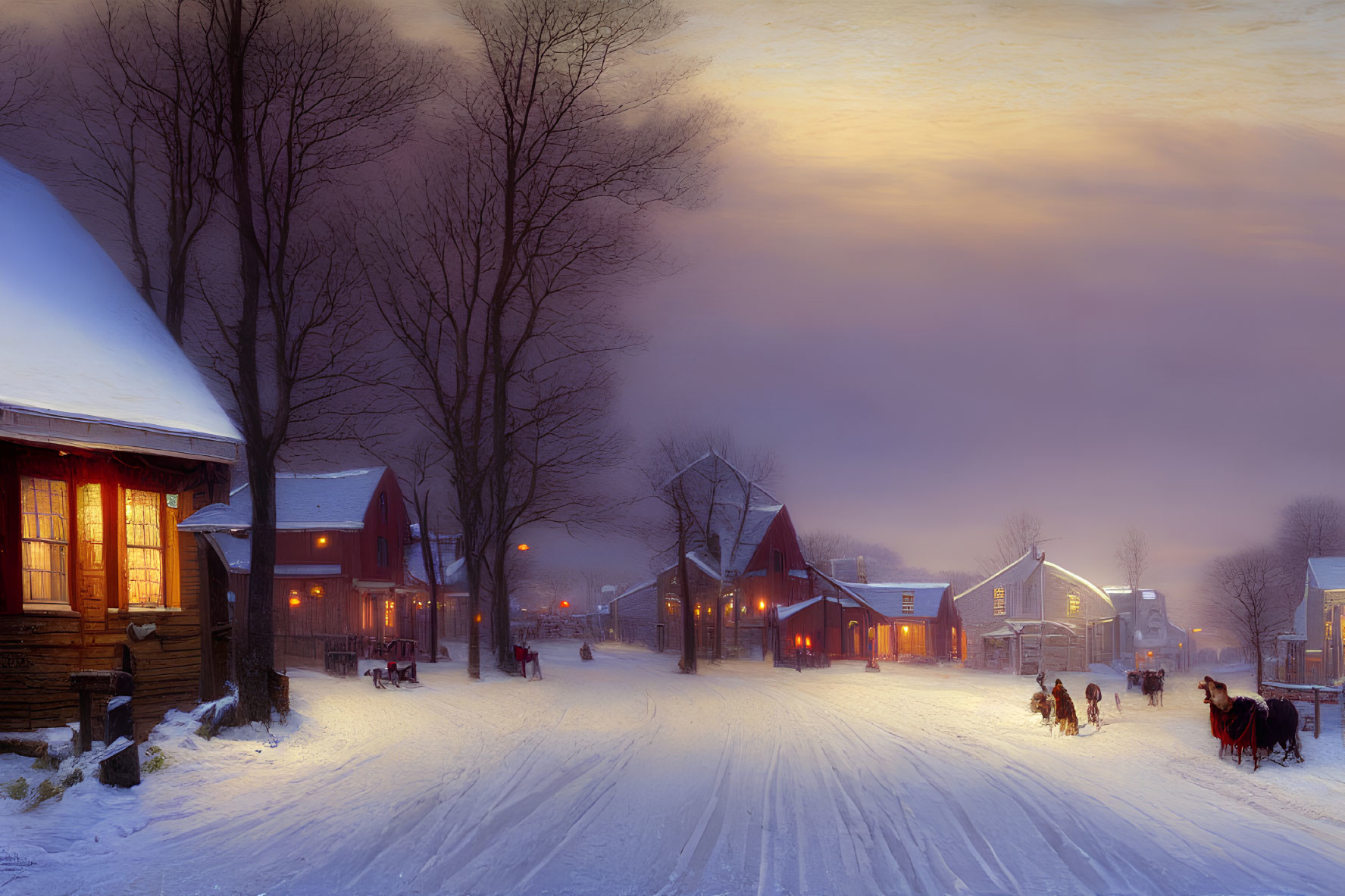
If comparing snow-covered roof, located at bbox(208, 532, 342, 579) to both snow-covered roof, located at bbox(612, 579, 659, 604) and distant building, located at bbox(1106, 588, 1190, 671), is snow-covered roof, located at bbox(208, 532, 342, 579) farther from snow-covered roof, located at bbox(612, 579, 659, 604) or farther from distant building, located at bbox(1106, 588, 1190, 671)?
distant building, located at bbox(1106, 588, 1190, 671)

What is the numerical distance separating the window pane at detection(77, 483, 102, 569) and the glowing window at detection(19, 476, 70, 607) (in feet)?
0.72

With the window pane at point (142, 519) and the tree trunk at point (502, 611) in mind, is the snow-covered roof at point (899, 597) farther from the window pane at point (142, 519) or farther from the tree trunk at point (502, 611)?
the window pane at point (142, 519)

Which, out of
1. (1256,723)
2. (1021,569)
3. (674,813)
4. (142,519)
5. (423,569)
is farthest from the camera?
(1021,569)

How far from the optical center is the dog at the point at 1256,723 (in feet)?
57.5

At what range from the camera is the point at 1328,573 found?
131ft

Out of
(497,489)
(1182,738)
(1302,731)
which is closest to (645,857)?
(1182,738)

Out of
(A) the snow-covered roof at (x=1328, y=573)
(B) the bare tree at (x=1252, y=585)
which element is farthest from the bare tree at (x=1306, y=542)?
(A) the snow-covered roof at (x=1328, y=573)

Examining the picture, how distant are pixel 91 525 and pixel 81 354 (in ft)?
8.19

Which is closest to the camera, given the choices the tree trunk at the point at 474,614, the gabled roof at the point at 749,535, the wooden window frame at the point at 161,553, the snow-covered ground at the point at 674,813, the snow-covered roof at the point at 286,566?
the snow-covered ground at the point at 674,813

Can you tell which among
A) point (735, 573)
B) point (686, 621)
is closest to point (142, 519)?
point (686, 621)

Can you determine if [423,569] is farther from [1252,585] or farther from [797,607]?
[1252,585]

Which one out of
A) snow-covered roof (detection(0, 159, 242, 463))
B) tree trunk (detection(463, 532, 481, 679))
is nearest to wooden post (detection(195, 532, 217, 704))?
snow-covered roof (detection(0, 159, 242, 463))

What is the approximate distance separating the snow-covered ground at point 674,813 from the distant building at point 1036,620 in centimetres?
3390

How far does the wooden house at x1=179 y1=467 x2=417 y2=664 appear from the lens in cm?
4900
